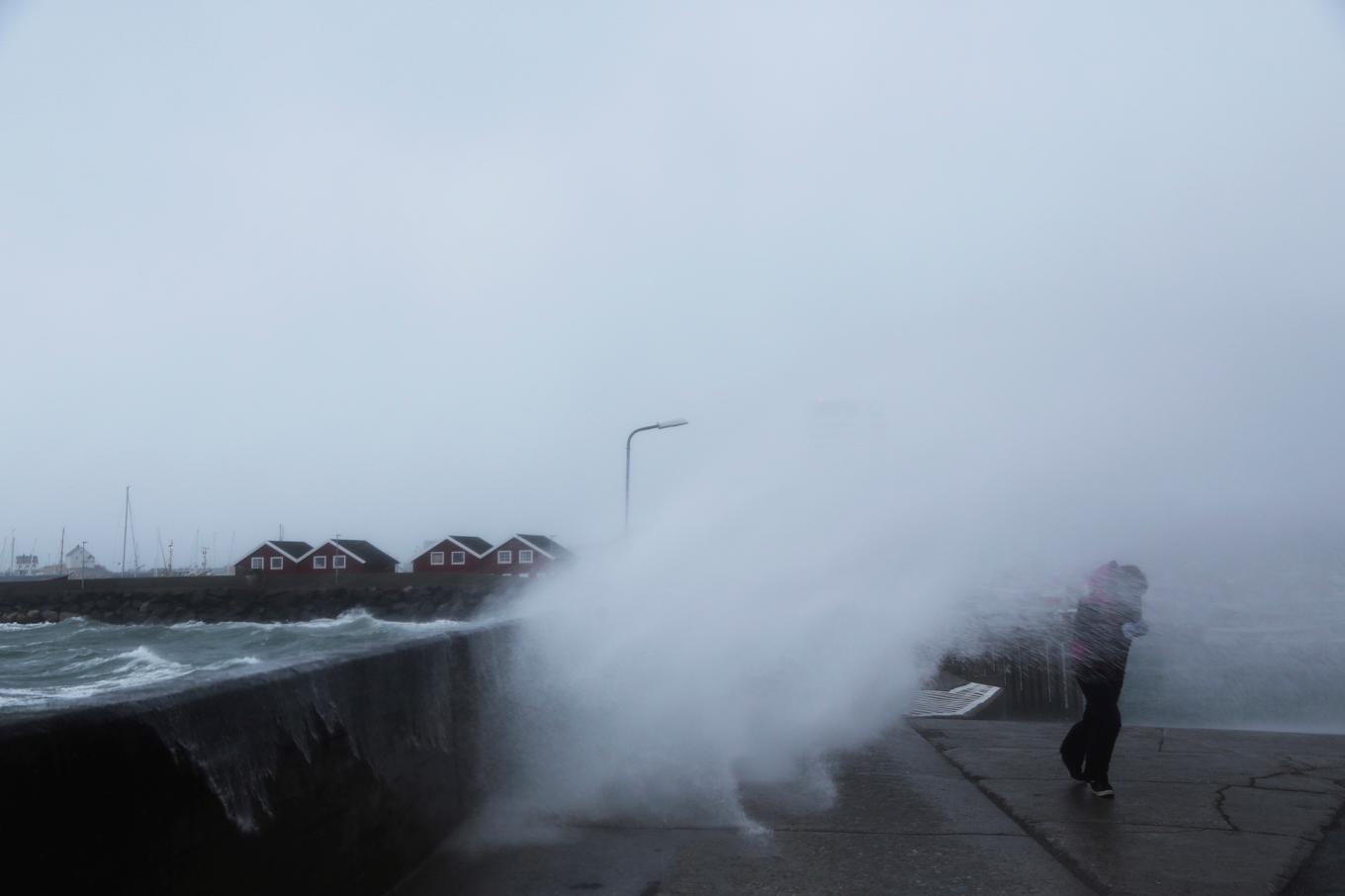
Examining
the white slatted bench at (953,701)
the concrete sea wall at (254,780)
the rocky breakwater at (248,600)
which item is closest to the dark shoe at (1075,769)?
the concrete sea wall at (254,780)

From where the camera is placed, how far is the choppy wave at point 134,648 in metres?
31.2

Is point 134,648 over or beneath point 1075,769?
beneath

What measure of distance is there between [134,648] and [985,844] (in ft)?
163

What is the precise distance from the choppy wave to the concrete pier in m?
11.4

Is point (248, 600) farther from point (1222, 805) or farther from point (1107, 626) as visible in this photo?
point (1222, 805)

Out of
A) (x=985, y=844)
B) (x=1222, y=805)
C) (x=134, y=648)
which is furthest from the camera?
(x=134, y=648)

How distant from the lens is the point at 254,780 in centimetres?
357

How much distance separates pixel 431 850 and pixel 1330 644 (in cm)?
2301

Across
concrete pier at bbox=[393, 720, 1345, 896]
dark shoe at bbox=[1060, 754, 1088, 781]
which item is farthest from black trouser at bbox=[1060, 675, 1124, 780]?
concrete pier at bbox=[393, 720, 1345, 896]

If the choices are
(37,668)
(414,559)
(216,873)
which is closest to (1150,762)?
(216,873)

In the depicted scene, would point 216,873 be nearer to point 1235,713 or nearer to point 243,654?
point 1235,713

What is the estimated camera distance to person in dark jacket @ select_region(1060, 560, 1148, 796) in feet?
22.5

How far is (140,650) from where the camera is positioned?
144 feet

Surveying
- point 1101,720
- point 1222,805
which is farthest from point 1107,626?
point 1222,805
